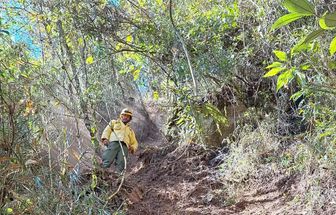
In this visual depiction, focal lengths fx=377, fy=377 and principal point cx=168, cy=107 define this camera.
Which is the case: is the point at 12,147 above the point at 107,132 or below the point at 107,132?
above

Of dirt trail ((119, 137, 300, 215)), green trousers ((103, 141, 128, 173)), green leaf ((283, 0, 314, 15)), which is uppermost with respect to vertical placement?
green leaf ((283, 0, 314, 15))

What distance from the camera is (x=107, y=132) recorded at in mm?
6242

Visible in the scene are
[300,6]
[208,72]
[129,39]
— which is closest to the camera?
[300,6]

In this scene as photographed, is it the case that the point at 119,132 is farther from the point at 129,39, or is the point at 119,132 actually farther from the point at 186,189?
the point at 186,189

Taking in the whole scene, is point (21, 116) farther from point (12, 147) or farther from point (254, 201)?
point (254, 201)

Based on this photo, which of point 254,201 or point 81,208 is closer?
point 81,208

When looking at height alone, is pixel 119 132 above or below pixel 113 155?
above

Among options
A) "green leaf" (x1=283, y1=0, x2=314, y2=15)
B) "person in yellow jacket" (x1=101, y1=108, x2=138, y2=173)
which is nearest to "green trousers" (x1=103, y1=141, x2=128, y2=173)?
"person in yellow jacket" (x1=101, y1=108, x2=138, y2=173)

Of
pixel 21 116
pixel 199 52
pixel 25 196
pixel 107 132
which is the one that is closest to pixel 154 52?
pixel 199 52

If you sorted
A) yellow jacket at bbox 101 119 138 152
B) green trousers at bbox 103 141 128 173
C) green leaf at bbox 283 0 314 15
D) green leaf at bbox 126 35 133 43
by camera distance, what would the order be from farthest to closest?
yellow jacket at bbox 101 119 138 152 → green trousers at bbox 103 141 128 173 → green leaf at bbox 126 35 133 43 → green leaf at bbox 283 0 314 15

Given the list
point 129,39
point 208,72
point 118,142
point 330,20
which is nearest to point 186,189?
point 118,142

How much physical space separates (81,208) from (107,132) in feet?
11.8

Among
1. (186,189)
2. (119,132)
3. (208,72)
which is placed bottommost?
(186,189)

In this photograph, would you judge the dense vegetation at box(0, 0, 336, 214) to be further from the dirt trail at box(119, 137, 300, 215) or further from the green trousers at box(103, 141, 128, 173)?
the green trousers at box(103, 141, 128, 173)
